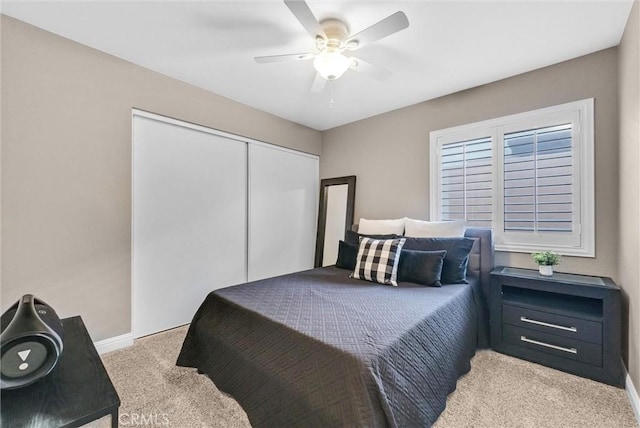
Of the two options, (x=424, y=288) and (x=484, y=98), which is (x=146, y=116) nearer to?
(x=424, y=288)

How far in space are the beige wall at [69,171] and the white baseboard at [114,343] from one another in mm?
52

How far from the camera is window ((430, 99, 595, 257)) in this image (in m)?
2.37

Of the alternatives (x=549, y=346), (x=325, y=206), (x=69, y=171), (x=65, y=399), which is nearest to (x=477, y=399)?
(x=549, y=346)

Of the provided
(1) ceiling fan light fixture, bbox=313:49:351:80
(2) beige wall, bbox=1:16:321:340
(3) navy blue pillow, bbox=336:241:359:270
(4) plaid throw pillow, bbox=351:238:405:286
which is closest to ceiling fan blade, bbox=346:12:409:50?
(1) ceiling fan light fixture, bbox=313:49:351:80

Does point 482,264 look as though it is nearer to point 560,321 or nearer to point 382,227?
point 560,321

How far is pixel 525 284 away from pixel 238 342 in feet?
7.44

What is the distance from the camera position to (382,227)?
10.6ft

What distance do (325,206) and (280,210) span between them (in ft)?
2.61

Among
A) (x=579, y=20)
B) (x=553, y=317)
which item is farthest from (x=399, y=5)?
(x=553, y=317)

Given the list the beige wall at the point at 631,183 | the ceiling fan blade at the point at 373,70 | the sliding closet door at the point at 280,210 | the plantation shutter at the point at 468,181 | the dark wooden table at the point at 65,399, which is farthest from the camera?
the sliding closet door at the point at 280,210

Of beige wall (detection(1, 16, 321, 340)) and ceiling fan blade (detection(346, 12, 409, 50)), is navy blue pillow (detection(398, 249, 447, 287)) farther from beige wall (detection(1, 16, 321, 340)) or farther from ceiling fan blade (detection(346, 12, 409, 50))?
beige wall (detection(1, 16, 321, 340))

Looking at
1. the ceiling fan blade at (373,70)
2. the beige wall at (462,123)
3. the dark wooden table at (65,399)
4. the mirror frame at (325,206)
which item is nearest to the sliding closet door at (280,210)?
the mirror frame at (325,206)

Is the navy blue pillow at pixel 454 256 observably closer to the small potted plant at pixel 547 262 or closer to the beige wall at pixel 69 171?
the small potted plant at pixel 547 262

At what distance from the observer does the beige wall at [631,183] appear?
5.51 feet
